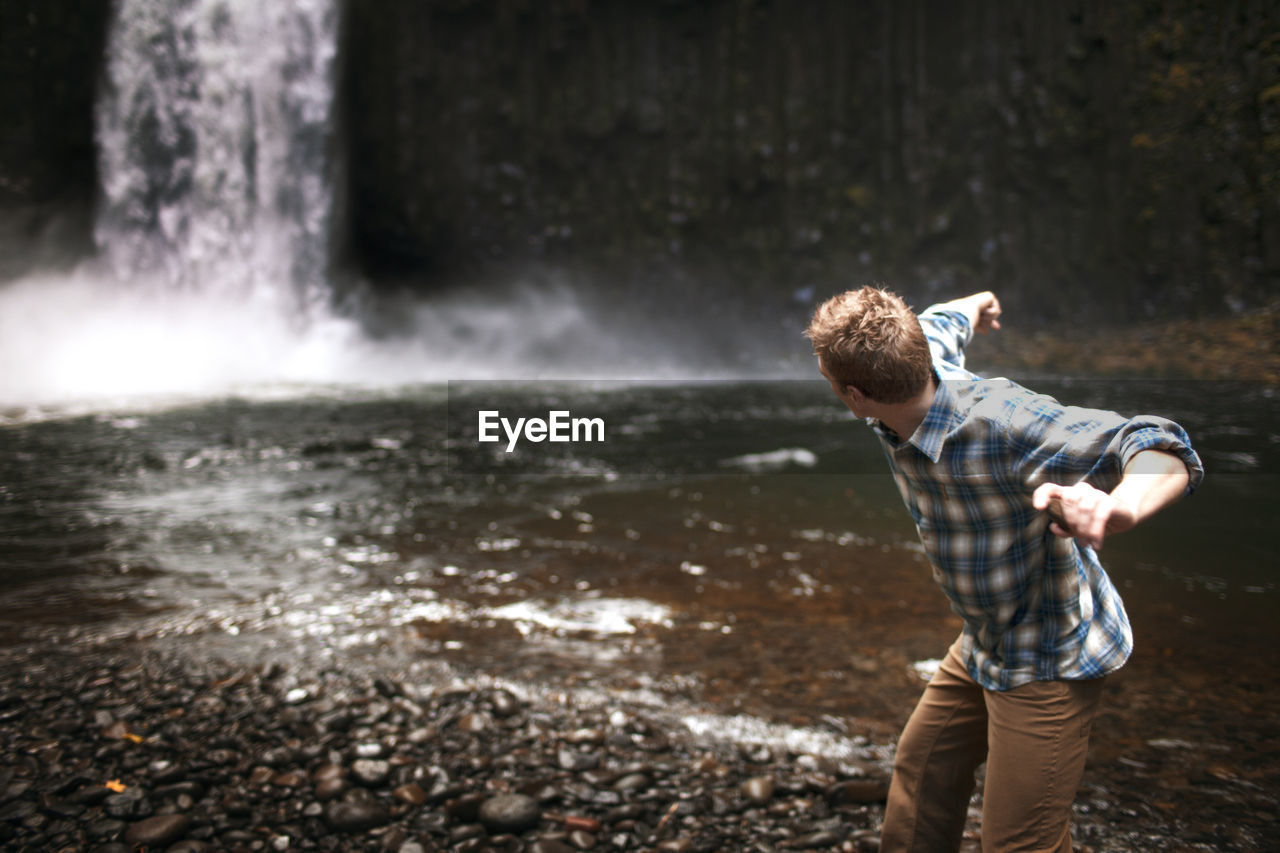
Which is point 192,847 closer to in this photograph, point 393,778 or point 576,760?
point 393,778

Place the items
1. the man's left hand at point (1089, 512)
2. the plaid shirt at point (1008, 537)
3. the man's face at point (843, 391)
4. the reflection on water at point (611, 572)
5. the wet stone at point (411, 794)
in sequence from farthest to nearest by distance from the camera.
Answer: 1. the reflection on water at point (611, 572)
2. the wet stone at point (411, 794)
3. the man's face at point (843, 391)
4. the plaid shirt at point (1008, 537)
5. the man's left hand at point (1089, 512)

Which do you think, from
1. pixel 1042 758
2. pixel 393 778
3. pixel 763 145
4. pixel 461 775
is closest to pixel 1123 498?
pixel 1042 758

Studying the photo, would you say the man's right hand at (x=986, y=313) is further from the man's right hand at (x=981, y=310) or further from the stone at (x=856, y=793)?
the stone at (x=856, y=793)

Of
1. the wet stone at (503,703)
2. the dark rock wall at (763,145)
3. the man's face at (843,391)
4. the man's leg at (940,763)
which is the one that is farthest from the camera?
the dark rock wall at (763,145)

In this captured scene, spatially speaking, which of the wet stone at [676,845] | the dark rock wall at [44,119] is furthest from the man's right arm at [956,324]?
the dark rock wall at [44,119]

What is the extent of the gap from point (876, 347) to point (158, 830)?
2.59 meters

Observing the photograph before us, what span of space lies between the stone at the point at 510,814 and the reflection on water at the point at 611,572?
2.89 ft

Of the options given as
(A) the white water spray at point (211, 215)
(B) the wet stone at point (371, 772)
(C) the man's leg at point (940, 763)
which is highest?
(A) the white water spray at point (211, 215)

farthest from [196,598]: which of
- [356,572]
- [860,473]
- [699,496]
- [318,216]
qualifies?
[318,216]

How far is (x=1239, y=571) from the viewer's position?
17.5 feet

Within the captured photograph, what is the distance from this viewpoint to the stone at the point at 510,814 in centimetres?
261

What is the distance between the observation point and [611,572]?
535cm

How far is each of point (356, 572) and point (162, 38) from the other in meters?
19.6

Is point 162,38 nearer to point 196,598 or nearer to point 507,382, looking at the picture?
point 507,382
